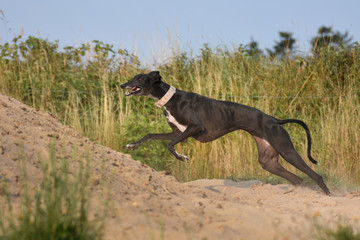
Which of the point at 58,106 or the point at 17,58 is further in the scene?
the point at 17,58

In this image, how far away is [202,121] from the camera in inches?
248

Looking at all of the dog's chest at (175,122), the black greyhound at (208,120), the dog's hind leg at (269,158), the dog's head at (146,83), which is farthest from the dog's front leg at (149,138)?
the dog's hind leg at (269,158)

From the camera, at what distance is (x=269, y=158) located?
261 inches

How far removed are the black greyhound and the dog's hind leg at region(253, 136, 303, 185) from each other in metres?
0.01

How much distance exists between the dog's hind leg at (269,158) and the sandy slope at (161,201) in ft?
0.99

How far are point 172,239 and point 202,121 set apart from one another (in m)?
3.17

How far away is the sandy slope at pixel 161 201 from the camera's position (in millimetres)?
3547

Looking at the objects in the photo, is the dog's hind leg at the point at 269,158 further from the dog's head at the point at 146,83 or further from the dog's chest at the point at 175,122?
the dog's head at the point at 146,83

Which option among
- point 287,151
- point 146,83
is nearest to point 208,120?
point 146,83

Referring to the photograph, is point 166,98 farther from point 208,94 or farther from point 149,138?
point 208,94

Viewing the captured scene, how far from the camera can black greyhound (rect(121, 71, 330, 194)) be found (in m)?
6.23

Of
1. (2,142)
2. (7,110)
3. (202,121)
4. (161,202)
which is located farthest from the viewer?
(202,121)

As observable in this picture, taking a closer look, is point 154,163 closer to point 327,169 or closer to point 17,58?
point 327,169

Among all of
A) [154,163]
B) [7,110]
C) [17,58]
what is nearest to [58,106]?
[17,58]
